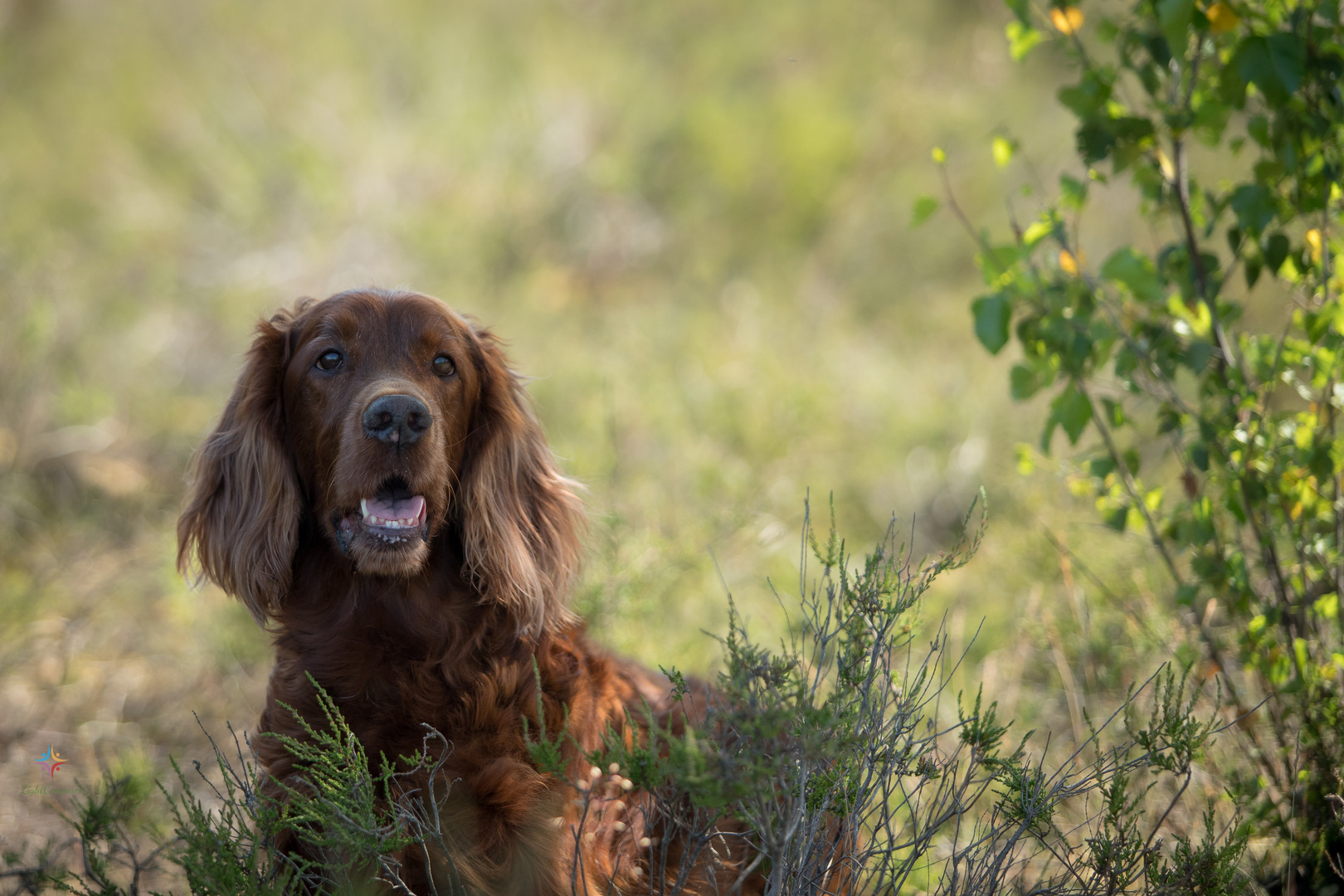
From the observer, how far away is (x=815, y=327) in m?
7.29

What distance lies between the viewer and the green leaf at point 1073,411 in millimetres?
2617

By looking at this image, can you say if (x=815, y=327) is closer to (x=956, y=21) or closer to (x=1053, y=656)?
(x=1053, y=656)

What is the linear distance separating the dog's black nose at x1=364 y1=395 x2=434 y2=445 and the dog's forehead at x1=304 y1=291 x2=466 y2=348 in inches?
10.9

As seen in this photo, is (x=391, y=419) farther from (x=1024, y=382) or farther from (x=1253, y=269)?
(x=1253, y=269)

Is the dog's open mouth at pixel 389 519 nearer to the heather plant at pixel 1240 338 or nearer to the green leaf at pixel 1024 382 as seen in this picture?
the heather plant at pixel 1240 338

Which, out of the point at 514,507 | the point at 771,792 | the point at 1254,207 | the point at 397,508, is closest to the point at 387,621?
the point at 397,508

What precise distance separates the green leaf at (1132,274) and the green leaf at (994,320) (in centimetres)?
25

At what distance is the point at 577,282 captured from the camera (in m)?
7.91

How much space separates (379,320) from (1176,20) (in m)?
1.99

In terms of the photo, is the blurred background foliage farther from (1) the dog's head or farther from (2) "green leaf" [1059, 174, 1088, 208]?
(2) "green leaf" [1059, 174, 1088, 208]

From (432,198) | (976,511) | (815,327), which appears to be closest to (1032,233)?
(976,511)

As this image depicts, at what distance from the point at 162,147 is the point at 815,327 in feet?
19.6

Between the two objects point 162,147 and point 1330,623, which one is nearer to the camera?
point 1330,623

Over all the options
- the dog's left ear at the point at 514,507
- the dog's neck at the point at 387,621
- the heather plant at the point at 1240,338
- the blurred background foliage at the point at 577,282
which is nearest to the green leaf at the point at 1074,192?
the heather plant at the point at 1240,338
